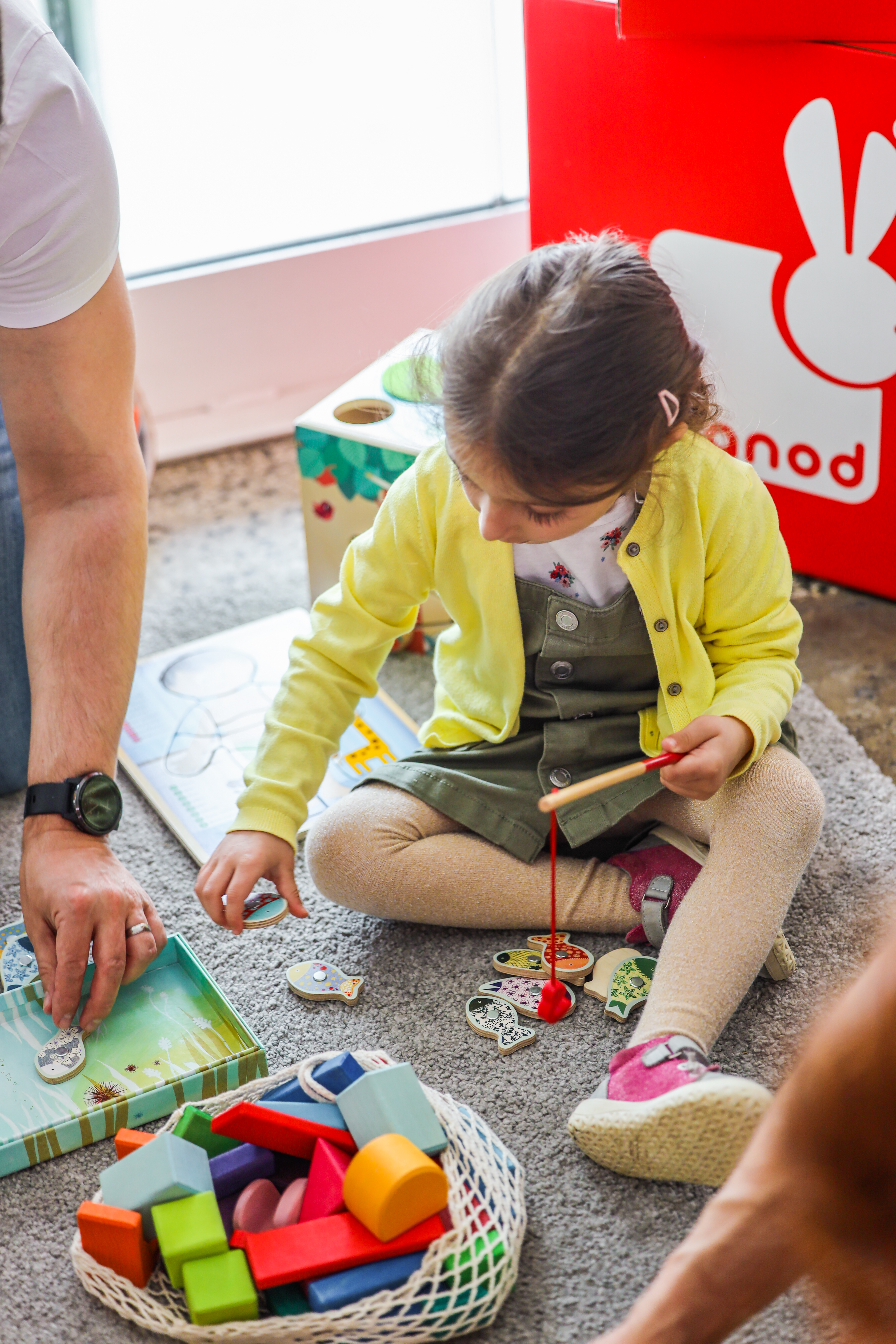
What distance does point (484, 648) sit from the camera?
0.98 meters

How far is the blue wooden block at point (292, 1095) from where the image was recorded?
77 cm

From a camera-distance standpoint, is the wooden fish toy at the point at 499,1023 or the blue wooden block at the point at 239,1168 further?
the wooden fish toy at the point at 499,1023

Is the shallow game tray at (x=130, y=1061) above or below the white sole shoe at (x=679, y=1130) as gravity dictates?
below

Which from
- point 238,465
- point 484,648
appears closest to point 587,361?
point 484,648

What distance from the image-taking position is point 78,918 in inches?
32.2

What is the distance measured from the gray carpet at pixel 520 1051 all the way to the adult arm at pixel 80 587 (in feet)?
0.39

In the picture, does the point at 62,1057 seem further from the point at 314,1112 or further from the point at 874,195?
the point at 874,195

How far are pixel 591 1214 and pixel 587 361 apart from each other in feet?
1.71

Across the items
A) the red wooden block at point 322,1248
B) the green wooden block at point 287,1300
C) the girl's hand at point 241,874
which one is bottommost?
the green wooden block at point 287,1300

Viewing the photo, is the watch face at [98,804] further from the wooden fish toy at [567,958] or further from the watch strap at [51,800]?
the wooden fish toy at [567,958]

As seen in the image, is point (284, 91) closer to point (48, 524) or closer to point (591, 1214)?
point (48, 524)

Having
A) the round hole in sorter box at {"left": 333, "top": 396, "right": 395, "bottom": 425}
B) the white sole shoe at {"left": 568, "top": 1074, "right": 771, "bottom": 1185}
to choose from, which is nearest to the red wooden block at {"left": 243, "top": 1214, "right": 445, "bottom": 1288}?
the white sole shoe at {"left": 568, "top": 1074, "right": 771, "bottom": 1185}

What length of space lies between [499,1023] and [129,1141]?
27 cm

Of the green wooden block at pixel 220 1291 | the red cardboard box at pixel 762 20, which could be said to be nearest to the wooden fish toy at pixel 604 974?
the green wooden block at pixel 220 1291
